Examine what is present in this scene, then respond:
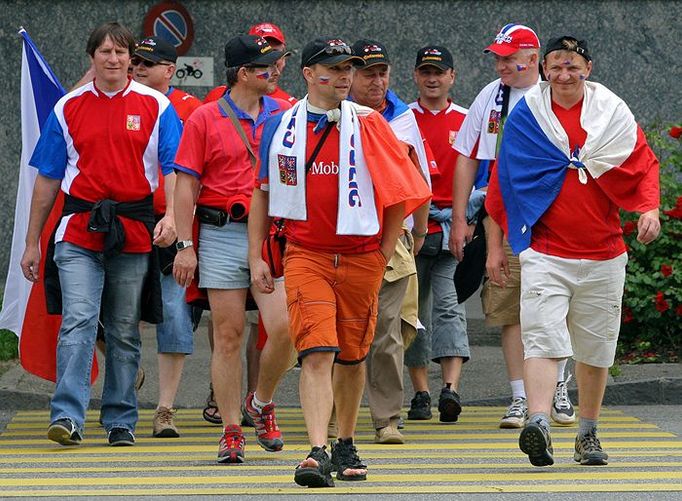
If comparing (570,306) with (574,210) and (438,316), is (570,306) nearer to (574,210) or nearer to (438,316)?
(574,210)

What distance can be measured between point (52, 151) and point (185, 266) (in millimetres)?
1061

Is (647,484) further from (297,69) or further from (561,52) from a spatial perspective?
(297,69)

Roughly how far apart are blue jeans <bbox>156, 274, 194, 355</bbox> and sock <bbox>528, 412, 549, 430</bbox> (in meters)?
2.45

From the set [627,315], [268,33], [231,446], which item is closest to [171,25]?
[627,315]

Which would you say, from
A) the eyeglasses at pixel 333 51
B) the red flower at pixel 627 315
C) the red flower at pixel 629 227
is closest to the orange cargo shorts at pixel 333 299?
the eyeglasses at pixel 333 51

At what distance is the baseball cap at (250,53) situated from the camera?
8.30m

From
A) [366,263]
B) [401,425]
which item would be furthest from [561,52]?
[401,425]

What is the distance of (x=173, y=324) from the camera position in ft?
30.9

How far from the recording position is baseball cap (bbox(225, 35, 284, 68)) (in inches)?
327

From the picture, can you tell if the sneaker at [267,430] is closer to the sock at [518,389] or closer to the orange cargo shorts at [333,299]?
the orange cargo shorts at [333,299]

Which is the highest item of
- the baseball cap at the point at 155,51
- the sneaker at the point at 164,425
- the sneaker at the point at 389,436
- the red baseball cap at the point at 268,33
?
the red baseball cap at the point at 268,33

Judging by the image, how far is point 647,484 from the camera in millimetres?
7391

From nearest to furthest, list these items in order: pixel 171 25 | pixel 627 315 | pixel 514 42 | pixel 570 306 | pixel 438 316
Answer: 1. pixel 570 306
2. pixel 514 42
3. pixel 438 316
4. pixel 627 315
5. pixel 171 25

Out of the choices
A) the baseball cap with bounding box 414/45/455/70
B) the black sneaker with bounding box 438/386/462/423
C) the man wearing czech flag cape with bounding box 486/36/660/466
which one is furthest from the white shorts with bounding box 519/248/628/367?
the baseball cap with bounding box 414/45/455/70
